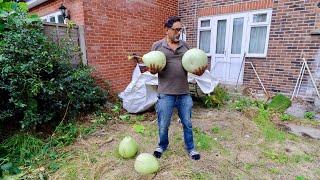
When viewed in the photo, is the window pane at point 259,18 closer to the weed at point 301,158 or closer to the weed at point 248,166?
the weed at point 301,158

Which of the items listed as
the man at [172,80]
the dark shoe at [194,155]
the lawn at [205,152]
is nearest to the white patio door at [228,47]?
the lawn at [205,152]

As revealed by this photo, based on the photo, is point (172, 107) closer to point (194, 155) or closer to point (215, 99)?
point (194, 155)

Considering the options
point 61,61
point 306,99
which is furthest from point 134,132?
point 306,99

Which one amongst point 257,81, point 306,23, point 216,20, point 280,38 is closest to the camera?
point 306,23

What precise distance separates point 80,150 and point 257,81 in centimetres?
512

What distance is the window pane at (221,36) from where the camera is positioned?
6.75 metres

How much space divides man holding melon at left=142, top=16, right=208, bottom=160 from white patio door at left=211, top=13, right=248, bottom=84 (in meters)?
4.11

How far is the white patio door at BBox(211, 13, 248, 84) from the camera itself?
21.1 feet

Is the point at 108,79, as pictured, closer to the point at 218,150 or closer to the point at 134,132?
the point at 134,132

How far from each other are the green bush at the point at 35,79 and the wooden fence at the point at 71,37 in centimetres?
22

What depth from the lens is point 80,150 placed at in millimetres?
3344

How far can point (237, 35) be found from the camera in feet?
21.3

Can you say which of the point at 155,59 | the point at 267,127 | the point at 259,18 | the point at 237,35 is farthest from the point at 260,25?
the point at 155,59

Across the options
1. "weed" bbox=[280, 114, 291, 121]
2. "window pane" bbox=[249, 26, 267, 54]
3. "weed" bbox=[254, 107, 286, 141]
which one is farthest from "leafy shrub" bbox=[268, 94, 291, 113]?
"window pane" bbox=[249, 26, 267, 54]
